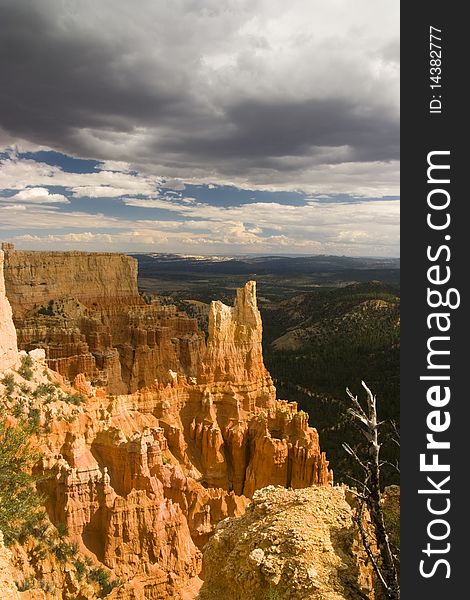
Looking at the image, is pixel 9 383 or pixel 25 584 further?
pixel 9 383

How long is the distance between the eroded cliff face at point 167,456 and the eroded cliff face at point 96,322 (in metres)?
15.6

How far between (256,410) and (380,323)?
72.4 metres

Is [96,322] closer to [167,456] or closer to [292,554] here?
[167,456]

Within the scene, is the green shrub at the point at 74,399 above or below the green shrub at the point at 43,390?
below

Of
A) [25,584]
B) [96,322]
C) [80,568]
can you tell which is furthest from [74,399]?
[96,322]

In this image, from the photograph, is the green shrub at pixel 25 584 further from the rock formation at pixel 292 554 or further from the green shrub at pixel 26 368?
the green shrub at pixel 26 368

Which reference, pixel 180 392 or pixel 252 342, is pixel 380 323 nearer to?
pixel 252 342

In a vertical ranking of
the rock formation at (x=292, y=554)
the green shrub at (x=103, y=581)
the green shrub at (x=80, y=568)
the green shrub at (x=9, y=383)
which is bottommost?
the green shrub at (x=103, y=581)

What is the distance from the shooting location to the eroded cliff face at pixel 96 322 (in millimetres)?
44219

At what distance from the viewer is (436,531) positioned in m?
6.17

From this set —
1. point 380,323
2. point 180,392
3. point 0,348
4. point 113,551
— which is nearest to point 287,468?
point 180,392

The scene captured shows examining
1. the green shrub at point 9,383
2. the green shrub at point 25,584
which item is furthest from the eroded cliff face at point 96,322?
the green shrub at point 25,584

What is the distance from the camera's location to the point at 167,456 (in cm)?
2559

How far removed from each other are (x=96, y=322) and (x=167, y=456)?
3055 centimetres
